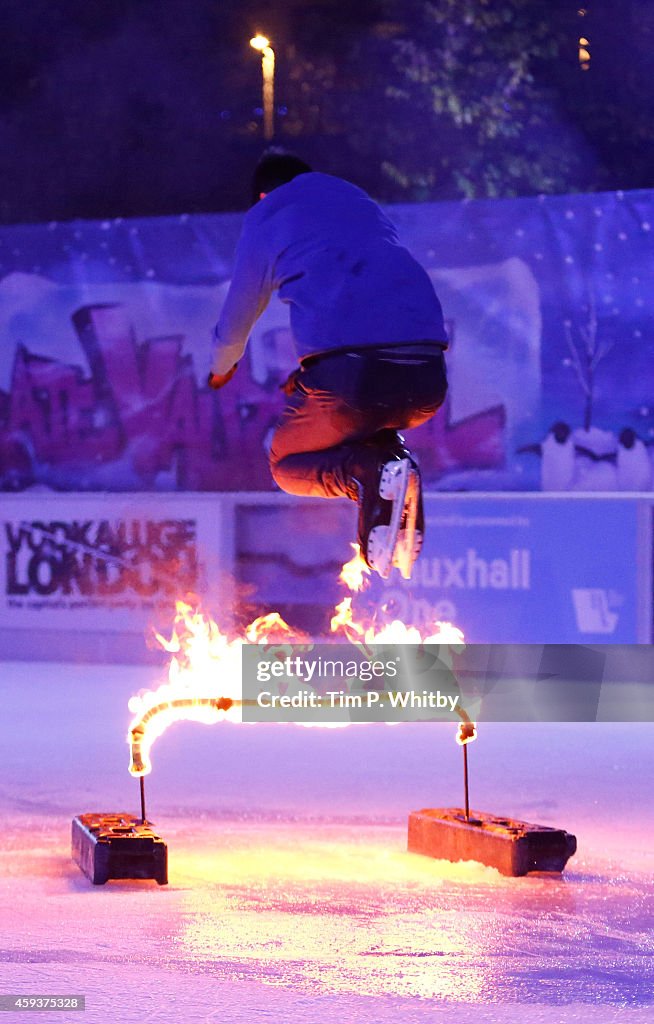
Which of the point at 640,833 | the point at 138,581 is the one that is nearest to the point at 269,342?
the point at 138,581

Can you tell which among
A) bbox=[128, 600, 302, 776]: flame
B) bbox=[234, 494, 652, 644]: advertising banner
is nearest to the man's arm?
bbox=[128, 600, 302, 776]: flame

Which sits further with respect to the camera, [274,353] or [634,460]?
[274,353]

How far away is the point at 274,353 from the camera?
416 inches

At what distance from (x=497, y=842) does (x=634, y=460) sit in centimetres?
591

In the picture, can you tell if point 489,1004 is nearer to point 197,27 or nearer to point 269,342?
point 269,342

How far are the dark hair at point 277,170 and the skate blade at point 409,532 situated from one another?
1.07 meters

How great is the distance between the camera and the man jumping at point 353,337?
4059 mm

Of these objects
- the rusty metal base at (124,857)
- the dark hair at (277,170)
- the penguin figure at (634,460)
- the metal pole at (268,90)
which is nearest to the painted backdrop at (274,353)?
the penguin figure at (634,460)

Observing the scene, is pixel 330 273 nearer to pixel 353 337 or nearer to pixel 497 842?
pixel 353 337

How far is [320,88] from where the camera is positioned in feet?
66.2

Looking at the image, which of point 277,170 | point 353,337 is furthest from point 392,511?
point 277,170

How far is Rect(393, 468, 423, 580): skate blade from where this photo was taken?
4.11 m

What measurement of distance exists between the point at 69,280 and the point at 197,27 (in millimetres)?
9759

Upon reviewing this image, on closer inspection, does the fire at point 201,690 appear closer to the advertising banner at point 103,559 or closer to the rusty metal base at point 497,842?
the rusty metal base at point 497,842
